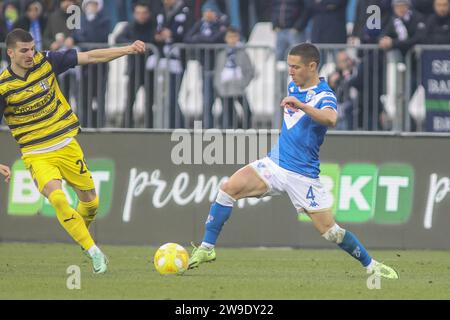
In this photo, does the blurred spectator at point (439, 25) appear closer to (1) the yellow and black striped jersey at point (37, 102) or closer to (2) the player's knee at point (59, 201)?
(1) the yellow and black striped jersey at point (37, 102)

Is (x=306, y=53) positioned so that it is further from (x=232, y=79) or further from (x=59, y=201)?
(x=232, y=79)

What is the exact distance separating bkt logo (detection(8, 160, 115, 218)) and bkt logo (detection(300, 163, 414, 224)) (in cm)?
338

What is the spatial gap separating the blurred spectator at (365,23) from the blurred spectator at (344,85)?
672mm

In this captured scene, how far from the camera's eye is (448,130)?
1758cm

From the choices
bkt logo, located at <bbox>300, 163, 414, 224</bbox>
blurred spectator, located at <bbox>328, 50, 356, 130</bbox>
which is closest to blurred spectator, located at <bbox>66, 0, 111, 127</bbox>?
blurred spectator, located at <bbox>328, 50, 356, 130</bbox>

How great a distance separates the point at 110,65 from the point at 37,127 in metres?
5.32

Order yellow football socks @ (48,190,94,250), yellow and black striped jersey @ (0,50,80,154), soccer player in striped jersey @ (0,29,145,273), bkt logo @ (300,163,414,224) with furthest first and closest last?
bkt logo @ (300,163,414,224) < yellow and black striped jersey @ (0,50,80,154) < soccer player in striped jersey @ (0,29,145,273) < yellow football socks @ (48,190,94,250)

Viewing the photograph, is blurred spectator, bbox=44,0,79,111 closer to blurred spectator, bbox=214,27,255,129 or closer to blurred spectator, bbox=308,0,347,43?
blurred spectator, bbox=214,27,255,129

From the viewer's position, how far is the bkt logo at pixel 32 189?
1819 centimetres

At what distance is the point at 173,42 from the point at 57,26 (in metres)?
1.99

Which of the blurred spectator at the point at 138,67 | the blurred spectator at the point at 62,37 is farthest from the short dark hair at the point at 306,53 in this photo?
the blurred spectator at the point at 62,37

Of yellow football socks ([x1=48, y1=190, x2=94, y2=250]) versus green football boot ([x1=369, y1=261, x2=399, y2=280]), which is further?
yellow football socks ([x1=48, y1=190, x2=94, y2=250])

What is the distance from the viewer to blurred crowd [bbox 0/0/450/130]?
18.0 m

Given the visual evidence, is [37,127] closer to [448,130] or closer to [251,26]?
[448,130]
